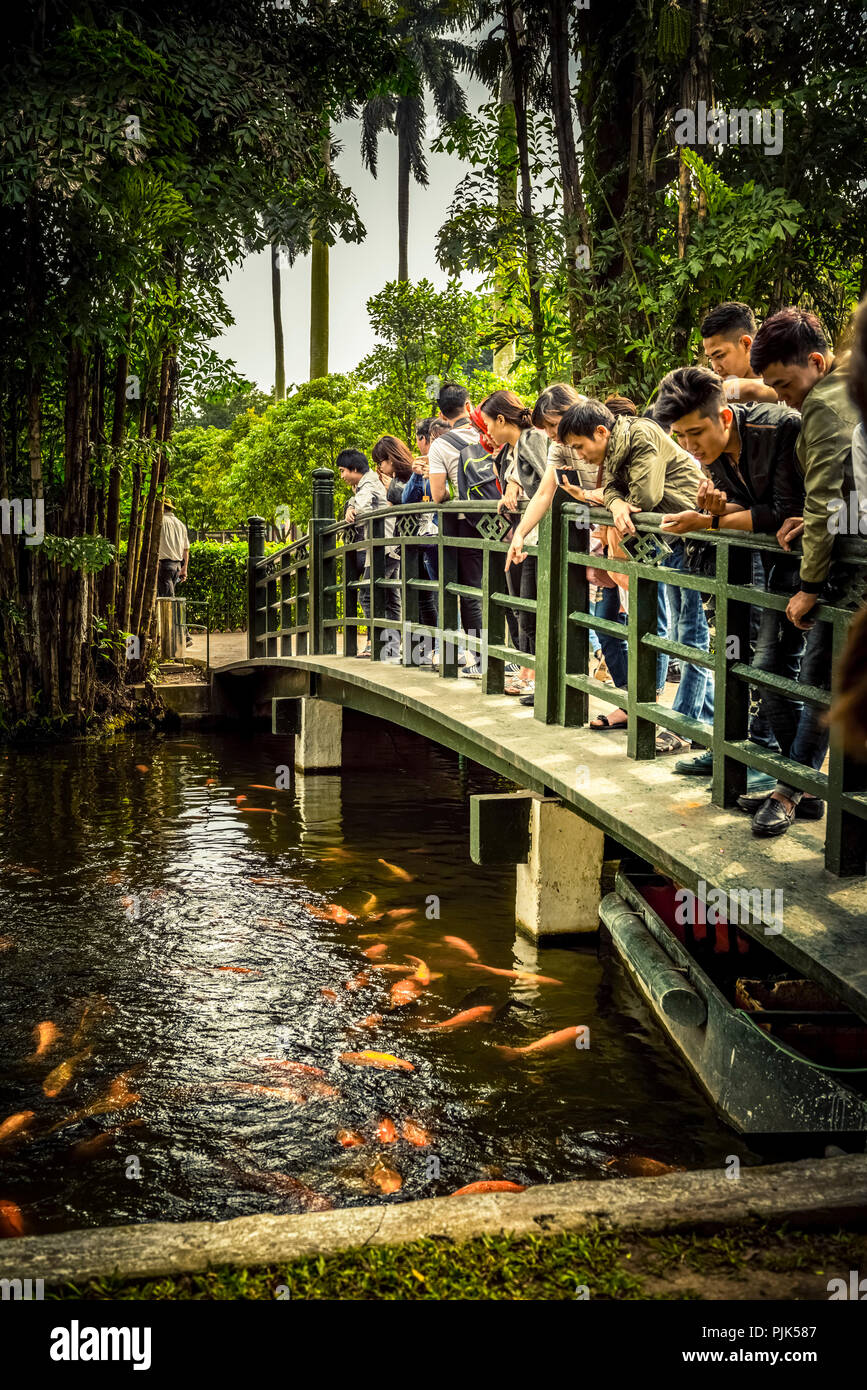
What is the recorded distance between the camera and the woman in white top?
6789 millimetres

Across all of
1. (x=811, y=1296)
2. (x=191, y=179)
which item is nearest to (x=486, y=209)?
(x=191, y=179)

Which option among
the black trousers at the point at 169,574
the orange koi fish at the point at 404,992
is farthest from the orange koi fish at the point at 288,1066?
the black trousers at the point at 169,574

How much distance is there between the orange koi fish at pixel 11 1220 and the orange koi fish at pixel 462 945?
3.13 meters

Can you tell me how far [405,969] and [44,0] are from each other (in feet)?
30.4

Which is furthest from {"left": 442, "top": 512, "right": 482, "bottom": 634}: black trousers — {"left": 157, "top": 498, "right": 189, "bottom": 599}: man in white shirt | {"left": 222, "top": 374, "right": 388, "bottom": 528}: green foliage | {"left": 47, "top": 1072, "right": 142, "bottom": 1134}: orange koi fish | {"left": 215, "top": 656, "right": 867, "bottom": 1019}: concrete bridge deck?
{"left": 222, "top": 374, "right": 388, "bottom": 528}: green foliage

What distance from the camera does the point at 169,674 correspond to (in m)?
15.5

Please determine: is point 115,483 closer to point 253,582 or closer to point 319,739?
point 253,582

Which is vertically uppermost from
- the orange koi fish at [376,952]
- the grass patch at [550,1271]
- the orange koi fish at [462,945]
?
the grass patch at [550,1271]

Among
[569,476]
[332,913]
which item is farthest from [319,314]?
[569,476]

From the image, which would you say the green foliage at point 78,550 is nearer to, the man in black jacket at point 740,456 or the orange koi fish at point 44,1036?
the orange koi fish at point 44,1036

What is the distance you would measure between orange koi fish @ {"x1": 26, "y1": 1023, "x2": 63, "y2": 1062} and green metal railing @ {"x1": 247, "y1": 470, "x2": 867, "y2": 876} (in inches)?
116

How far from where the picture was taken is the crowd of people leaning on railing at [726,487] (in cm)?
377

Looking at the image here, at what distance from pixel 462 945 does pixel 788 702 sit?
10.8 feet
